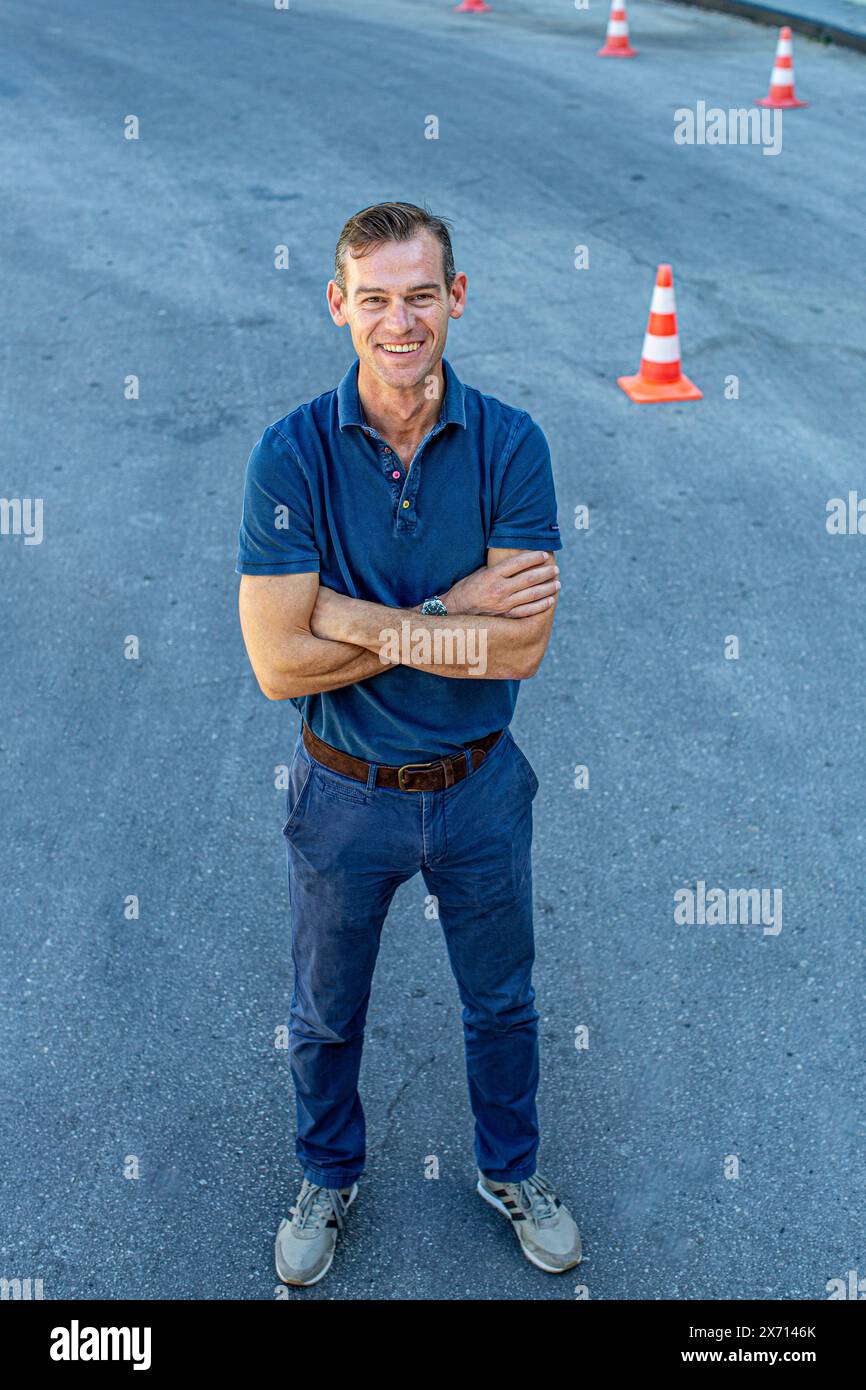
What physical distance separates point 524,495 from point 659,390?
4884 mm

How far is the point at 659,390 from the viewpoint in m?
7.77

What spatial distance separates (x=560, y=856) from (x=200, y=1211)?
174cm

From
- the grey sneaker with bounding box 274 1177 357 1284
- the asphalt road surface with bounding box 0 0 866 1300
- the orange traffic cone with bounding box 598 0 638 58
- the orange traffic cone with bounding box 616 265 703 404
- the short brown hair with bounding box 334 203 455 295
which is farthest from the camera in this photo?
the orange traffic cone with bounding box 598 0 638 58

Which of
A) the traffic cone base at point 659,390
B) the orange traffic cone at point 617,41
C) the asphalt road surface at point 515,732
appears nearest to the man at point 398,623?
the asphalt road surface at point 515,732

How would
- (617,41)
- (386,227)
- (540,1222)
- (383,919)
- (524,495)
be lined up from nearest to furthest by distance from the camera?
(386,227) < (524,495) < (383,919) < (540,1222) < (617,41)

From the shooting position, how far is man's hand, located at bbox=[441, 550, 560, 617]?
3.16m

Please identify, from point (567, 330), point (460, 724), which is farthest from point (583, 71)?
point (460, 724)

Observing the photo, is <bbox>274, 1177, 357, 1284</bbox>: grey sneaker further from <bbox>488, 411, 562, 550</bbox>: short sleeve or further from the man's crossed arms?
<bbox>488, 411, 562, 550</bbox>: short sleeve

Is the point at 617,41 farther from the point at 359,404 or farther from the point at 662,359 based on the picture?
the point at 359,404

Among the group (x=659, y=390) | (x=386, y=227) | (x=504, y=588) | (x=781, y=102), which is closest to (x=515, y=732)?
(x=504, y=588)

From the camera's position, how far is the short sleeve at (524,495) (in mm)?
3139

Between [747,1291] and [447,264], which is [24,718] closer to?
[447,264]

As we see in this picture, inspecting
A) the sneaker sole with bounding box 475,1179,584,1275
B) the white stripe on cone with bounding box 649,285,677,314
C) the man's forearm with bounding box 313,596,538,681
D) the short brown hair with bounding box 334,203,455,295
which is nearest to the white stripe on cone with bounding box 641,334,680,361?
the white stripe on cone with bounding box 649,285,677,314

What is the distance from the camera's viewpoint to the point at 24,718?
5480 mm
